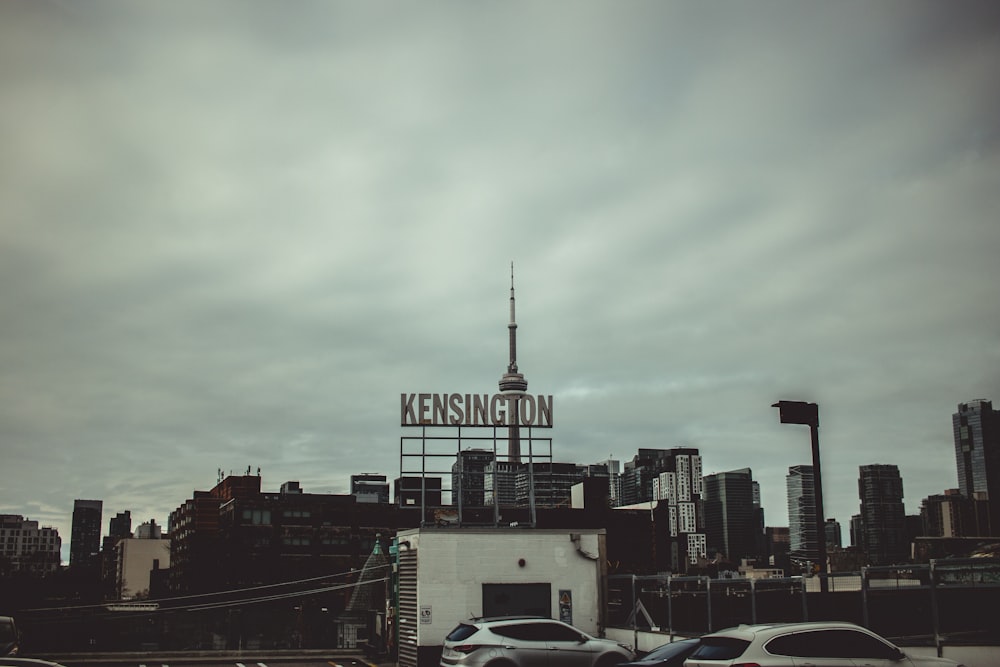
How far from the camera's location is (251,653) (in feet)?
108

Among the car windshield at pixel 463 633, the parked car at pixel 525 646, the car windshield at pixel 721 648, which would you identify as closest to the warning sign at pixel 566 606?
the parked car at pixel 525 646

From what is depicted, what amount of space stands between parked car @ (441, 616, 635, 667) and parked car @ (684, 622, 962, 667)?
23.6ft

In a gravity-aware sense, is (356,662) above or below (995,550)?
below

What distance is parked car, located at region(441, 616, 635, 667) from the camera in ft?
73.2

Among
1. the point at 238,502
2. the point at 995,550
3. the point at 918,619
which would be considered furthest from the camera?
the point at 238,502

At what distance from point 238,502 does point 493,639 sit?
124 meters

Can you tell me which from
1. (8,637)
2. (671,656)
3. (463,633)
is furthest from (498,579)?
(8,637)

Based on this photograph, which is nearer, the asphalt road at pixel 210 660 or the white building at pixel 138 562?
the asphalt road at pixel 210 660

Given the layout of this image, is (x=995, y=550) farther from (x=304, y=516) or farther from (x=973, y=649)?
(x=304, y=516)

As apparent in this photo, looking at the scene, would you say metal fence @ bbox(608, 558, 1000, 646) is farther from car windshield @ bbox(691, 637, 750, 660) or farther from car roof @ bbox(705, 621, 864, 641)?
car windshield @ bbox(691, 637, 750, 660)

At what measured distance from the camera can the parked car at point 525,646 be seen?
22.3 meters

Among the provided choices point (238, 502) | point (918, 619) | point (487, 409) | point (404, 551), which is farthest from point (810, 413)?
point (238, 502)

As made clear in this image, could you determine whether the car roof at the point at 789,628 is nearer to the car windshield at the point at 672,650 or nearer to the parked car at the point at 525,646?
the car windshield at the point at 672,650

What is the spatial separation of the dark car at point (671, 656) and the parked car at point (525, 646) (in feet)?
10.6
